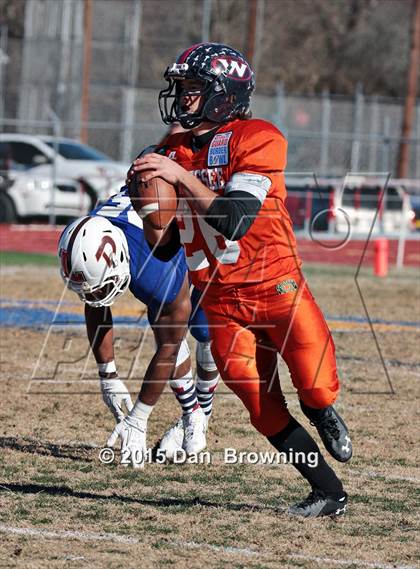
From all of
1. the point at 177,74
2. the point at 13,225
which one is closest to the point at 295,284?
the point at 177,74

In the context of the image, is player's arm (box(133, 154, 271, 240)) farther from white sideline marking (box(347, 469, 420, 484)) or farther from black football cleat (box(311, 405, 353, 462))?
white sideline marking (box(347, 469, 420, 484))

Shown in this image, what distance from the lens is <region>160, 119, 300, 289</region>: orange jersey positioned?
4918 mm

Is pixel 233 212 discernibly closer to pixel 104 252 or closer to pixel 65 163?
pixel 104 252

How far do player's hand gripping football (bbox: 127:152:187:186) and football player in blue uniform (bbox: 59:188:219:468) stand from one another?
1273 mm

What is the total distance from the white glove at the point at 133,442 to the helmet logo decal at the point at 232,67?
187 cm

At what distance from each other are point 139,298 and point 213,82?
1702 millimetres

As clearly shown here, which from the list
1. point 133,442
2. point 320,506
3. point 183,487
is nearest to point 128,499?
point 183,487

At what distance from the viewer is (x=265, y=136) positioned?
Result: 4941 millimetres

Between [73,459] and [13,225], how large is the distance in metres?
15.4

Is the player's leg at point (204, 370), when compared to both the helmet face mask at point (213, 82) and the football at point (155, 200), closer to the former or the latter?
the football at point (155, 200)

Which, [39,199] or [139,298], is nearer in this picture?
[139,298]

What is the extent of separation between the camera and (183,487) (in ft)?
18.9

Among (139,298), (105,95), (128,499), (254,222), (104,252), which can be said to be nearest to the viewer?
(254,222)

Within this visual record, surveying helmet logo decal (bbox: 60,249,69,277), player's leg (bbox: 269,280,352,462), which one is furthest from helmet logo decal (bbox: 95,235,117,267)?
player's leg (bbox: 269,280,352,462)
